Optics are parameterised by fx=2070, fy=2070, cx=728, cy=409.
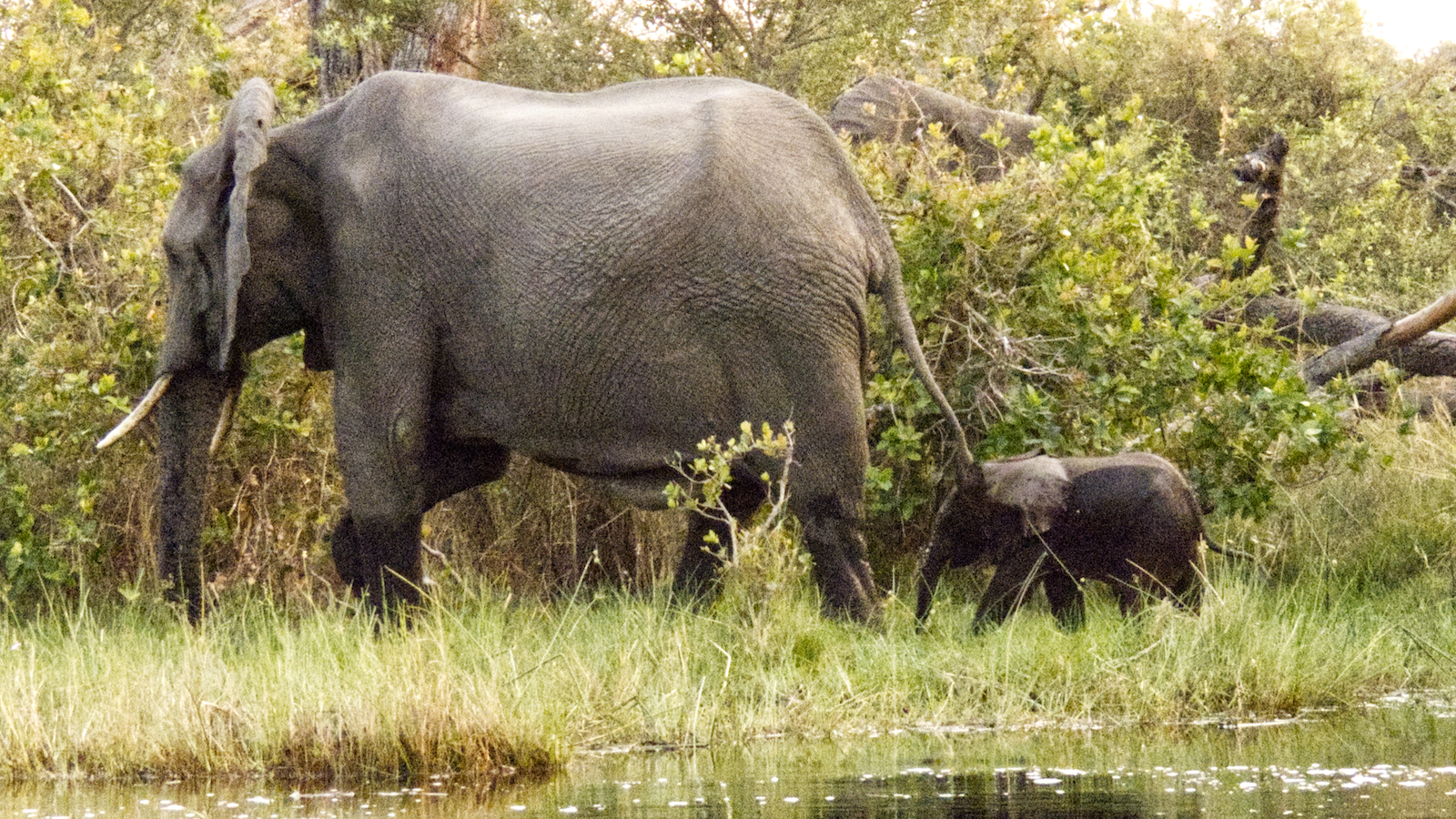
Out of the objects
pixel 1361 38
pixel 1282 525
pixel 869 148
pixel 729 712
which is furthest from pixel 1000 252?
pixel 1361 38

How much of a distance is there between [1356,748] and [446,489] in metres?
3.78

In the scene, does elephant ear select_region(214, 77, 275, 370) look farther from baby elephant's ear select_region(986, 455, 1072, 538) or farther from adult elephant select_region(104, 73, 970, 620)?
baby elephant's ear select_region(986, 455, 1072, 538)

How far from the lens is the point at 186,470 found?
26.5ft

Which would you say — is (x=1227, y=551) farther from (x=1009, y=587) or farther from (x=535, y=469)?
(x=535, y=469)

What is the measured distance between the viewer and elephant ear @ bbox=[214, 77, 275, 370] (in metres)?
7.72

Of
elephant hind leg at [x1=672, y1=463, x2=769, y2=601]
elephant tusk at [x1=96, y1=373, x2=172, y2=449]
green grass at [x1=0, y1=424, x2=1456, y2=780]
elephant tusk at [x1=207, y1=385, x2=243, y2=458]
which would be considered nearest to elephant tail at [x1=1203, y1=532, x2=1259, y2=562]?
green grass at [x1=0, y1=424, x2=1456, y2=780]

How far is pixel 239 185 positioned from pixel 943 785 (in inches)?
155

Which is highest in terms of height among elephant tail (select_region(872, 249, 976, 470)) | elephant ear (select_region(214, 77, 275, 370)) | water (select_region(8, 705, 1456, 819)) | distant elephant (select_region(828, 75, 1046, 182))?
distant elephant (select_region(828, 75, 1046, 182))

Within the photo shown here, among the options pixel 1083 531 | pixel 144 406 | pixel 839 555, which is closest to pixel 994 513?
pixel 1083 531

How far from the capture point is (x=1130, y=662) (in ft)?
21.6

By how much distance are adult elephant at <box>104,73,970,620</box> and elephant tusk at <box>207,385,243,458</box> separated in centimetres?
3

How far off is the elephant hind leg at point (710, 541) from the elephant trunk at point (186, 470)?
189cm

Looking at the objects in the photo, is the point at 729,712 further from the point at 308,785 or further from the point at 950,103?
the point at 950,103

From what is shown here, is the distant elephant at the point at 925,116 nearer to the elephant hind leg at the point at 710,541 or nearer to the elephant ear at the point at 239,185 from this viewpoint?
the elephant hind leg at the point at 710,541
